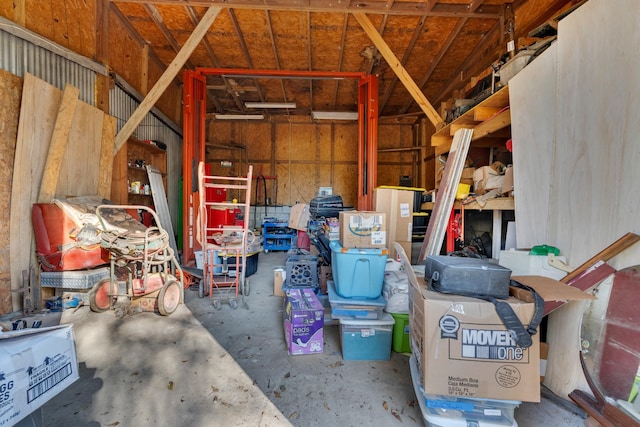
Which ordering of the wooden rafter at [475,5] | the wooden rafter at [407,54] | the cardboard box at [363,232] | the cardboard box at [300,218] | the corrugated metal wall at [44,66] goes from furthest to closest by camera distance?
the cardboard box at [300,218] < the wooden rafter at [407,54] < the wooden rafter at [475,5] < the corrugated metal wall at [44,66] < the cardboard box at [363,232]

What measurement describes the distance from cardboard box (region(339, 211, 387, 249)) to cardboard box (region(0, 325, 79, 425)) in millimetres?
2058

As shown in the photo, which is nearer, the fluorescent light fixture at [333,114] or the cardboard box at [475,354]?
the cardboard box at [475,354]

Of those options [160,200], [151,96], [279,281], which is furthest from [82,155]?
[279,281]

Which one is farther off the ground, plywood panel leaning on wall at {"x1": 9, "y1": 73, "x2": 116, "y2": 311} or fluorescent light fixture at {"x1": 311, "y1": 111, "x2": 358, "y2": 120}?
fluorescent light fixture at {"x1": 311, "y1": 111, "x2": 358, "y2": 120}

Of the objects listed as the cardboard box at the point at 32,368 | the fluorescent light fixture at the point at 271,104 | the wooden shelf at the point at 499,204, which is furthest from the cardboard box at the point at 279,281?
the fluorescent light fixture at the point at 271,104

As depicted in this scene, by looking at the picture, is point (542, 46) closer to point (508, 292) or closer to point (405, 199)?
point (405, 199)

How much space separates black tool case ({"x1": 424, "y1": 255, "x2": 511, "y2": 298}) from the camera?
1.44 m

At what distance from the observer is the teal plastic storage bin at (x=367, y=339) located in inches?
89.3

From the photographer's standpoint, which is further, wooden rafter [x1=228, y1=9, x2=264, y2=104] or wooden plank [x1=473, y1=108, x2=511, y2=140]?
wooden rafter [x1=228, y1=9, x2=264, y2=104]

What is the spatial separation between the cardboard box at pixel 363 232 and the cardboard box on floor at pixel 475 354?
4.39 feet

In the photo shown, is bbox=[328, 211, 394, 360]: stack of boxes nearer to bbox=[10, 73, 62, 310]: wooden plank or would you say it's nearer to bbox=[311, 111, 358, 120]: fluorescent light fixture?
bbox=[10, 73, 62, 310]: wooden plank

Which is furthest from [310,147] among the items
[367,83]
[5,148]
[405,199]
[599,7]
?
[599,7]

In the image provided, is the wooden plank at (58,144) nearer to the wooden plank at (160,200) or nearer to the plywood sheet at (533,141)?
the wooden plank at (160,200)

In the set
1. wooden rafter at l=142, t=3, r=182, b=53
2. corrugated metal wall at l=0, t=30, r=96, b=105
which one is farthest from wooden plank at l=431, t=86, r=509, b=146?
corrugated metal wall at l=0, t=30, r=96, b=105
